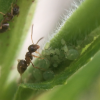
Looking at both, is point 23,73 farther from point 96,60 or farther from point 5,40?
point 96,60

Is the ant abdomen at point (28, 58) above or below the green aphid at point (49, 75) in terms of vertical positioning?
below

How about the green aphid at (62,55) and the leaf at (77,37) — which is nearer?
the leaf at (77,37)

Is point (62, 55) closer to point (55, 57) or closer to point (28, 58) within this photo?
point (55, 57)

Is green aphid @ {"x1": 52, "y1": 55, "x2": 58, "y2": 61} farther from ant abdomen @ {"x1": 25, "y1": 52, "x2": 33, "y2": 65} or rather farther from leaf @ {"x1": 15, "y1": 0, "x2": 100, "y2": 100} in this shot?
ant abdomen @ {"x1": 25, "y1": 52, "x2": 33, "y2": 65}

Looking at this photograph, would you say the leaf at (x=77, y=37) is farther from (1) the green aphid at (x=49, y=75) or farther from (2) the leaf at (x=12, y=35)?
(2) the leaf at (x=12, y=35)

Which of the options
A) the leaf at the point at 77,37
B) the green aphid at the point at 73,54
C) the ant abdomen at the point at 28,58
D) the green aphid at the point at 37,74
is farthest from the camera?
the ant abdomen at the point at 28,58

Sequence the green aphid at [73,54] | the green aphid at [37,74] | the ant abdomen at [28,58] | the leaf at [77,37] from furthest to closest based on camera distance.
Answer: the ant abdomen at [28,58]
the green aphid at [37,74]
the green aphid at [73,54]
the leaf at [77,37]

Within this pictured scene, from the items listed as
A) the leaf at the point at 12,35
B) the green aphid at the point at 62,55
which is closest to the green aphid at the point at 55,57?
the green aphid at the point at 62,55

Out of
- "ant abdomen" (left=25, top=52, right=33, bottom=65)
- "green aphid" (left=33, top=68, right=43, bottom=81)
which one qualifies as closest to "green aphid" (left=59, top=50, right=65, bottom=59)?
"green aphid" (left=33, top=68, right=43, bottom=81)

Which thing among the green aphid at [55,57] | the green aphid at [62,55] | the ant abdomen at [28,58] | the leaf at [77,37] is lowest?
the ant abdomen at [28,58]

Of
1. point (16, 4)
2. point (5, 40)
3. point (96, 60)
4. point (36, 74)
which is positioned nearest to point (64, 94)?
point (96, 60)

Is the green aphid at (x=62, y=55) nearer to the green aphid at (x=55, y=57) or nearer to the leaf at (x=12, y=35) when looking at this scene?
the green aphid at (x=55, y=57)
